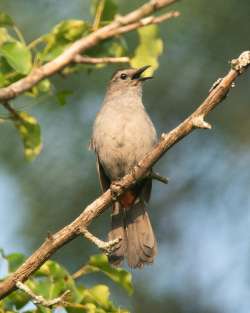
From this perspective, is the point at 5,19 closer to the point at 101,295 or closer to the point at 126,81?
the point at 101,295

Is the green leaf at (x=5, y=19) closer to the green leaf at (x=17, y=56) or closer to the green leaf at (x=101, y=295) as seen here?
the green leaf at (x=17, y=56)

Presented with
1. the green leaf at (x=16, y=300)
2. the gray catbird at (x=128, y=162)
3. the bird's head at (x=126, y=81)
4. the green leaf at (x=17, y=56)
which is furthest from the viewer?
the bird's head at (x=126, y=81)

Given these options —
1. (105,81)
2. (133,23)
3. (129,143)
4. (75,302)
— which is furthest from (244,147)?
(133,23)

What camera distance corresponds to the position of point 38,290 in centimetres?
356

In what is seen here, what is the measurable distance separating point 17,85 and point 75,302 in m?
1.13

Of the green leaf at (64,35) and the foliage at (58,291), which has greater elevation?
the green leaf at (64,35)

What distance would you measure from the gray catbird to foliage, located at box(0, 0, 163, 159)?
163 centimetres

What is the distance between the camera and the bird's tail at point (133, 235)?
17.8 ft

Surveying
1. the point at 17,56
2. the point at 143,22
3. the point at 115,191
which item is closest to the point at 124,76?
the point at 115,191

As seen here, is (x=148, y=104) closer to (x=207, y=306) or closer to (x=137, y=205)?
(x=137, y=205)

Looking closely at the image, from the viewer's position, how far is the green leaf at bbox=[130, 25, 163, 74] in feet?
12.4

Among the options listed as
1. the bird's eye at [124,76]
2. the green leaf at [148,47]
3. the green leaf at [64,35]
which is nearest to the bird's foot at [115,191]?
the green leaf at [148,47]

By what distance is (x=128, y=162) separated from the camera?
5.70 metres

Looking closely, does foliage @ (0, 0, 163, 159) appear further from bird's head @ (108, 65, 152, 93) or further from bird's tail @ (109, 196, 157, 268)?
bird's head @ (108, 65, 152, 93)
